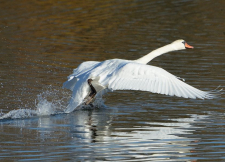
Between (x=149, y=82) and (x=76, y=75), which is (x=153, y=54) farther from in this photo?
(x=149, y=82)

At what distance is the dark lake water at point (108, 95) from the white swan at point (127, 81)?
1.57 ft

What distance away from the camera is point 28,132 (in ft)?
27.3

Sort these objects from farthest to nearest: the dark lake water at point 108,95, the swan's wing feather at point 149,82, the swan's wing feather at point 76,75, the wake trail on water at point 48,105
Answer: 1. the swan's wing feather at point 76,75
2. the wake trail on water at point 48,105
3. the swan's wing feather at point 149,82
4. the dark lake water at point 108,95

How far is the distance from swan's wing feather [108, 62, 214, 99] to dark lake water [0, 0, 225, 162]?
1.80 feet

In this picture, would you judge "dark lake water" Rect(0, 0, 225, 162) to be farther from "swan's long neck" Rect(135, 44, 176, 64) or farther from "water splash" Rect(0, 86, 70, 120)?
"swan's long neck" Rect(135, 44, 176, 64)

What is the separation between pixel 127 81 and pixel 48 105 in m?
1.86

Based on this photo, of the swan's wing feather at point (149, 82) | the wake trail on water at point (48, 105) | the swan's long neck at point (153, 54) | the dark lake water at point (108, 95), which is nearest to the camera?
the dark lake water at point (108, 95)

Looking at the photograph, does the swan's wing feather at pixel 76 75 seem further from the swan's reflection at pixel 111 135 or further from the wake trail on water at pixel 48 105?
the swan's reflection at pixel 111 135

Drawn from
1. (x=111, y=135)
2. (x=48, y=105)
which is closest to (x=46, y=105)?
(x=48, y=105)

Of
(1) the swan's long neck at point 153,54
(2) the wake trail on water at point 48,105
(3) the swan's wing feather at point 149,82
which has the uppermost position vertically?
(1) the swan's long neck at point 153,54

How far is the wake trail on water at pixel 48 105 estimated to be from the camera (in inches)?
376

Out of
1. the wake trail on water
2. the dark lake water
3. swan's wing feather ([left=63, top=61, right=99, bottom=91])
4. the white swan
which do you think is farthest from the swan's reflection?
swan's wing feather ([left=63, top=61, right=99, bottom=91])

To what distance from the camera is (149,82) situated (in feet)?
29.5

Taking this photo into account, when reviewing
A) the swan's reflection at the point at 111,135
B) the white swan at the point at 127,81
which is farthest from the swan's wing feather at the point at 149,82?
the swan's reflection at the point at 111,135
